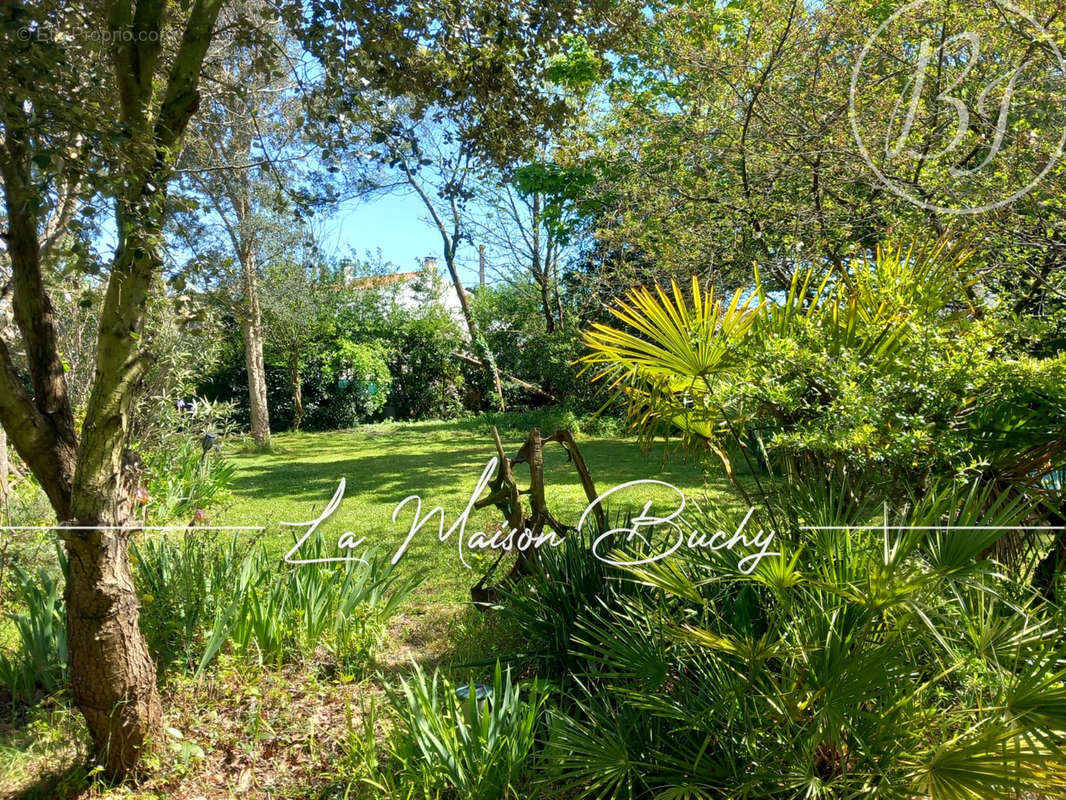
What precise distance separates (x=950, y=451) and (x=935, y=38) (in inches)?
202

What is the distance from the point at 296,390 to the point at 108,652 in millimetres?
15082

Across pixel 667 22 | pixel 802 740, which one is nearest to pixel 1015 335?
pixel 802 740

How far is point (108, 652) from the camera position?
244 centimetres

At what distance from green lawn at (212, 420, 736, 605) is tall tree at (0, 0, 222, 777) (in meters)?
1.61

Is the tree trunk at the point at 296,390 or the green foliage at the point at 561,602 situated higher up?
the tree trunk at the point at 296,390

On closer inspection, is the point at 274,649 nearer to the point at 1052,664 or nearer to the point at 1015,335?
the point at 1052,664

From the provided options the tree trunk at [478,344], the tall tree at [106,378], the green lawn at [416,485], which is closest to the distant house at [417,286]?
the tree trunk at [478,344]

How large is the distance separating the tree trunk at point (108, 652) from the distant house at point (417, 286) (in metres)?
17.1

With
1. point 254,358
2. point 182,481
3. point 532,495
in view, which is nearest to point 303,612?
point 532,495

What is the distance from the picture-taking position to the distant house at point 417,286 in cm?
1958

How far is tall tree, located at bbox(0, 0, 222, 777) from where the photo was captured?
7.21 feet

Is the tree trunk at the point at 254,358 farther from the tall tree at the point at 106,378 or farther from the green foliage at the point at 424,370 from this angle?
the tall tree at the point at 106,378

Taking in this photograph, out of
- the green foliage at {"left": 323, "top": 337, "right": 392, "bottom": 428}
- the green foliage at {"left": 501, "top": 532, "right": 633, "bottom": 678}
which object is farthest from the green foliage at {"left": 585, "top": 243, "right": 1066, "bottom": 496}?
the green foliage at {"left": 323, "top": 337, "right": 392, "bottom": 428}

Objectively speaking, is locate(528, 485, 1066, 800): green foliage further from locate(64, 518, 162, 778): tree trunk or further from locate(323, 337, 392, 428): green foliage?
locate(323, 337, 392, 428): green foliage
